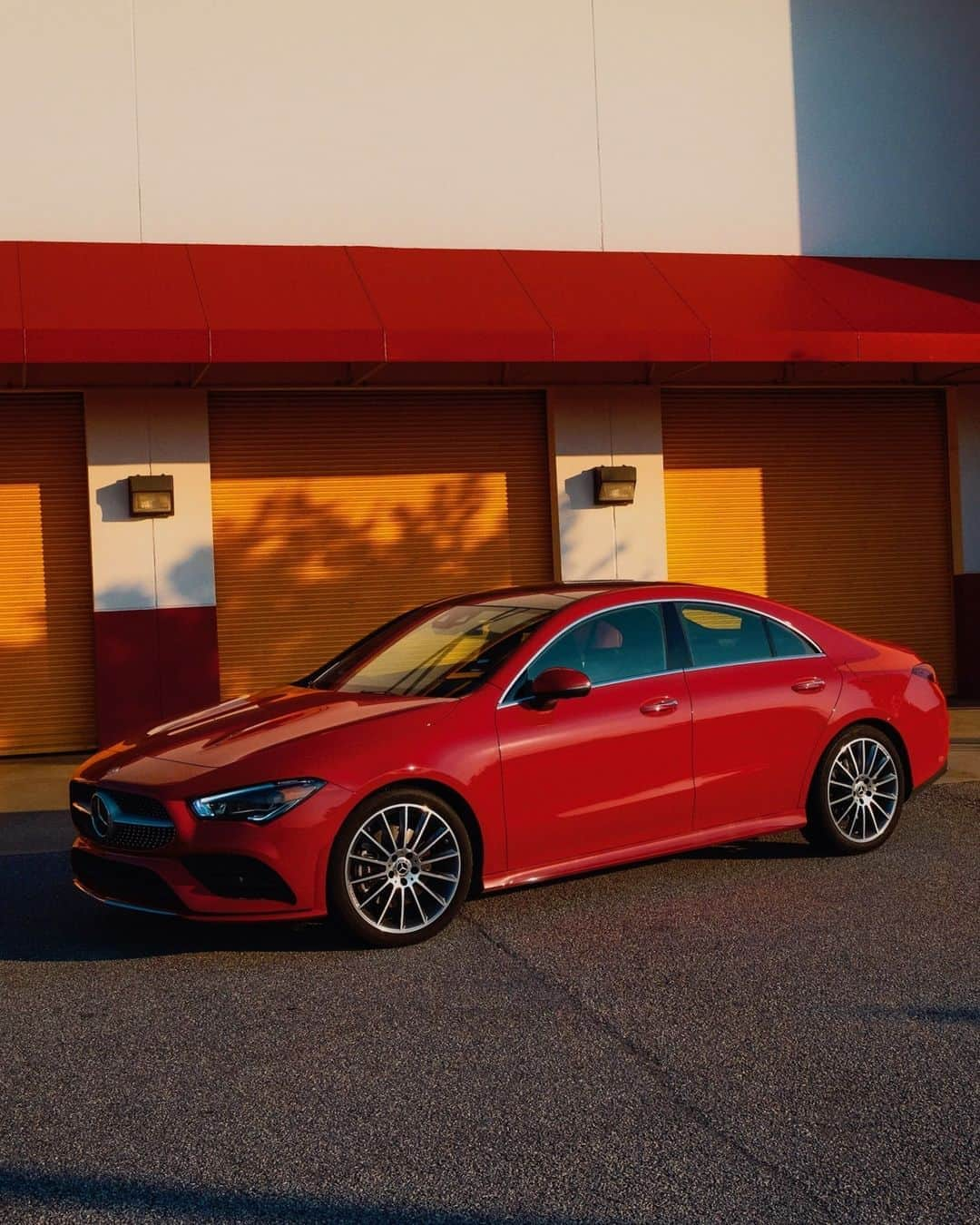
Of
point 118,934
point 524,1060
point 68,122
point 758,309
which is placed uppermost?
point 68,122

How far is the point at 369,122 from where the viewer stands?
1513 centimetres

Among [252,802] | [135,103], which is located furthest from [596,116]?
[252,802]

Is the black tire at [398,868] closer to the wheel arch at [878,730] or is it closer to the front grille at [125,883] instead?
the front grille at [125,883]

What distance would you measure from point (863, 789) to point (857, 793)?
49mm

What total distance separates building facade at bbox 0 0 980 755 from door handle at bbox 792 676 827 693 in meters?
5.97

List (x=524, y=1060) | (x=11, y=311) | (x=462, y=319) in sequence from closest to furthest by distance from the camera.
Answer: (x=524, y=1060) < (x=11, y=311) < (x=462, y=319)

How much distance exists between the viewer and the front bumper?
254 inches

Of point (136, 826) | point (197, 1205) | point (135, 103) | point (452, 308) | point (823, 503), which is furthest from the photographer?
point (823, 503)

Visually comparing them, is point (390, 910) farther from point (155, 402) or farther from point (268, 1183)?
point (155, 402)

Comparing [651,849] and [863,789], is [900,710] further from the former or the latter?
[651,849]

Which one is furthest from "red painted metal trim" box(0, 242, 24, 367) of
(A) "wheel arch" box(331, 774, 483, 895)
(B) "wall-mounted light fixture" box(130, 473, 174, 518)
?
(A) "wheel arch" box(331, 774, 483, 895)

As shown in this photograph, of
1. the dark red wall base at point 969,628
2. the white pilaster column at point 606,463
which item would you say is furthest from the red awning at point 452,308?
the dark red wall base at point 969,628

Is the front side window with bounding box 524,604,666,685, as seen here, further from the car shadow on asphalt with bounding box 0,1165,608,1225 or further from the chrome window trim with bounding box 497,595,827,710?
the car shadow on asphalt with bounding box 0,1165,608,1225

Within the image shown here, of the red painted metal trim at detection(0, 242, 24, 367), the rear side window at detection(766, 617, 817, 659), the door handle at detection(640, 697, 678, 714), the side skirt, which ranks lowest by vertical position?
the side skirt
